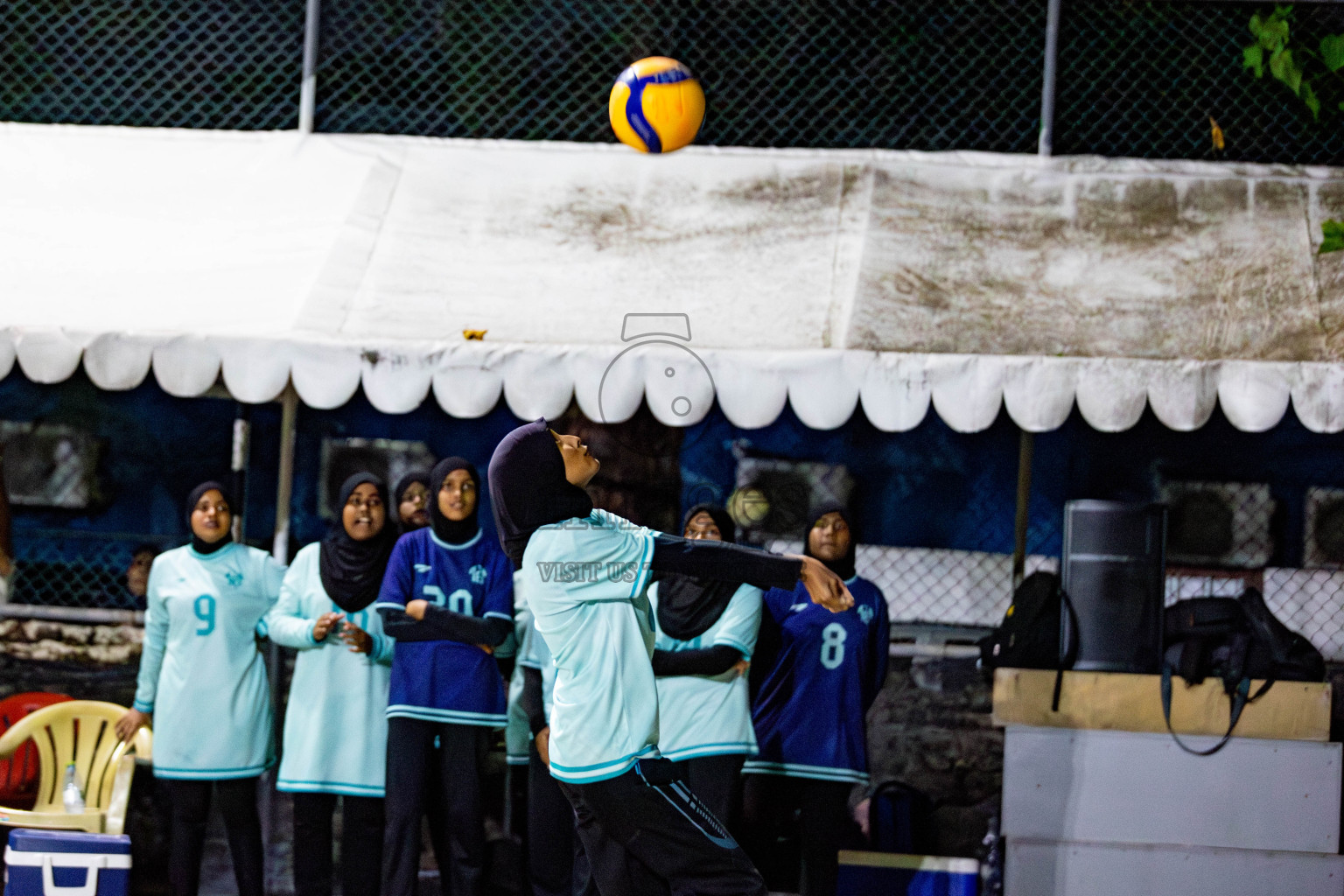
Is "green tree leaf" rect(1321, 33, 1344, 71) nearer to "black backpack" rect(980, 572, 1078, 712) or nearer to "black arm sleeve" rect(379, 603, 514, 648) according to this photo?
"black backpack" rect(980, 572, 1078, 712)

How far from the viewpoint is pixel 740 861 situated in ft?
12.4

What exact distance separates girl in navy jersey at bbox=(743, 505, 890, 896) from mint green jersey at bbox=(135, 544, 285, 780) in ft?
6.57

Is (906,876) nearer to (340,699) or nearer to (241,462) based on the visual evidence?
(340,699)

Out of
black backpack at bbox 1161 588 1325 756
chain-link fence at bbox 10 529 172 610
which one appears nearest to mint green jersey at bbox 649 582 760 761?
black backpack at bbox 1161 588 1325 756

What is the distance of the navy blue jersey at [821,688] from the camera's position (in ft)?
18.4

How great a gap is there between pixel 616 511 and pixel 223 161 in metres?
2.65

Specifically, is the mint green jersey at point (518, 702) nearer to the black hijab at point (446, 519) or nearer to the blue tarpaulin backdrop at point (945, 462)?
the black hijab at point (446, 519)

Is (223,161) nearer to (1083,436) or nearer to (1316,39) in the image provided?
(1083,436)

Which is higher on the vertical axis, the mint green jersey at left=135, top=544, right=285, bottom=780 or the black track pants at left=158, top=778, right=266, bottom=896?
the mint green jersey at left=135, top=544, right=285, bottom=780

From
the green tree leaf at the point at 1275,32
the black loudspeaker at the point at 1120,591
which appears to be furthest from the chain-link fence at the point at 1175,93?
the black loudspeaker at the point at 1120,591

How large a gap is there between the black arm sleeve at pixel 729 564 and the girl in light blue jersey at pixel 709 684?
1.44 metres

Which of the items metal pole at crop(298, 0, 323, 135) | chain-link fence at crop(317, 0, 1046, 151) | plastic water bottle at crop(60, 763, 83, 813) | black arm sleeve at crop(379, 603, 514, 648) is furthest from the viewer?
chain-link fence at crop(317, 0, 1046, 151)

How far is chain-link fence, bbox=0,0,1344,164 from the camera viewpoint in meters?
8.98

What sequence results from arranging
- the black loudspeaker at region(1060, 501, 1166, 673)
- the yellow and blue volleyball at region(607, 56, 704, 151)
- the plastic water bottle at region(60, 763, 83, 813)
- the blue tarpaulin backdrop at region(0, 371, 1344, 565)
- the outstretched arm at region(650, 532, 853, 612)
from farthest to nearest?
the blue tarpaulin backdrop at region(0, 371, 1344, 565) < the yellow and blue volleyball at region(607, 56, 704, 151) < the black loudspeaker at region(1060, 501, 1166, 673) < the plastic water bottle at region(60, 763, 83, 813) < the outstretched arm at region(650, 532, 853, 612)
